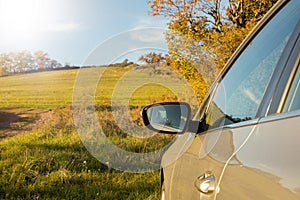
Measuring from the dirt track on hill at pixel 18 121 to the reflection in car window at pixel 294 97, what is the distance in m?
11.0

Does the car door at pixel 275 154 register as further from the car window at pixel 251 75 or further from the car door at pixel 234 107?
the car window at pixel 251 75

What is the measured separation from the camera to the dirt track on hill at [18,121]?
12750 mm

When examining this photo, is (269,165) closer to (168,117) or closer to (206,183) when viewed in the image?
(206,183)

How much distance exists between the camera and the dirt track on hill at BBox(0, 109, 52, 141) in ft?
41.8

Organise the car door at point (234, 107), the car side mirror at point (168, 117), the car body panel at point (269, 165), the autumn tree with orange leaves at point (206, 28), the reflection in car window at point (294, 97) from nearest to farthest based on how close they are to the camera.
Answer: the car body panel at point (269, 165) → the reflection in car window at point (294, 97) → the car door at point (234, 107) → the car side mirror at point (168, 117) → the autumn tree with orange leaves at point (206, 28)

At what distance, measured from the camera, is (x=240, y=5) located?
1209 centimetres

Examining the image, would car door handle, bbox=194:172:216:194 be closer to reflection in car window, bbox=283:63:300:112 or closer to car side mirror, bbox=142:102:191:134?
reflection in car window, bbox=283:63:300:112

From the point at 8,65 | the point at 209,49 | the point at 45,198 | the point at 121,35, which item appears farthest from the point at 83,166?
the point at 8,65

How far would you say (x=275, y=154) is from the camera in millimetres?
954

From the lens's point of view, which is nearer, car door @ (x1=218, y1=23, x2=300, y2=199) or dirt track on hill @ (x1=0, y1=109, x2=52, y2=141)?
car door @ (x1=218, y1=23, x2=300, y2=199)

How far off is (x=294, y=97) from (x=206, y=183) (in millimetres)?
440

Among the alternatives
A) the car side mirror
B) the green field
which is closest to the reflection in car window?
the car side mirror

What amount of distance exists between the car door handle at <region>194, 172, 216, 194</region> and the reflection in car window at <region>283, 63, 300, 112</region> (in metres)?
0.35

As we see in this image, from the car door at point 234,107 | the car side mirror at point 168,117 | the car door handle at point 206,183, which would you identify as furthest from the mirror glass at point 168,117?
the car door handle at point 206,183
